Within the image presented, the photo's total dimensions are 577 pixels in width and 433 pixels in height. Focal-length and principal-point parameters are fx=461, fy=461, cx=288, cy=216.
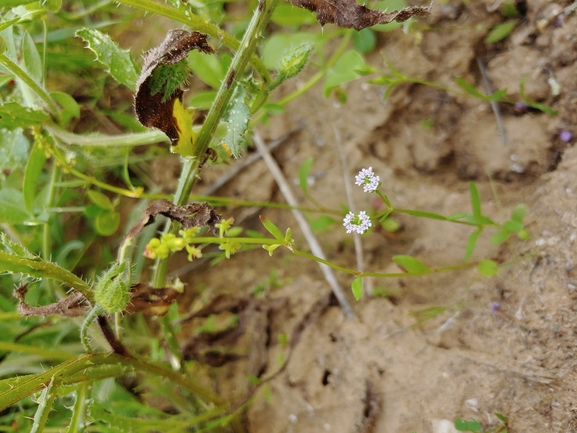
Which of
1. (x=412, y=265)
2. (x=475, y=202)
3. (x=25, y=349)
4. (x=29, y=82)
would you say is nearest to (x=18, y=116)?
(x=29, y=82)

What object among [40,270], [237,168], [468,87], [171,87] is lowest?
[40,270]

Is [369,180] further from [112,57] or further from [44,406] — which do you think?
[44,406]

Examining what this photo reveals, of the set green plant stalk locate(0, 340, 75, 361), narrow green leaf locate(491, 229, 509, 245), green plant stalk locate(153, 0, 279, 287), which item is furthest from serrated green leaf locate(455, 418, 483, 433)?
green plant stalk locate(0, 340, 75, 361)

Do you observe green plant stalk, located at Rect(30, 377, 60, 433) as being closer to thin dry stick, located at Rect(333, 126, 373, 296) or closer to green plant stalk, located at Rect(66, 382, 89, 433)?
green plant stalk, located at Rect(66, 382, 89, 433)

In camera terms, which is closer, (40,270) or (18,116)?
(40,270)

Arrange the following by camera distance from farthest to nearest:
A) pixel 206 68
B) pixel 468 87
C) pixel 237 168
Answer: pixel 237 168 → pixel 206 68 → pixel 468 87
